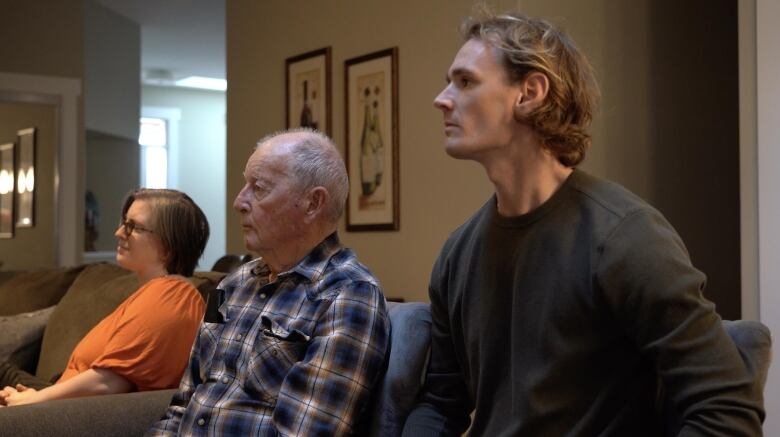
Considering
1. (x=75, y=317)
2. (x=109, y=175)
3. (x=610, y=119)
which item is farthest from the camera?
(x=109, y=175)

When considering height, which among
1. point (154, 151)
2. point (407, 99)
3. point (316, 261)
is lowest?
point (316, 261)

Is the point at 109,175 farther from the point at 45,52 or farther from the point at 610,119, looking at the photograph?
the point at 610,119

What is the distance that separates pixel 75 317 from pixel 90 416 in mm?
956

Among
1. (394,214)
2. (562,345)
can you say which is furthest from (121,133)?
(562,345)

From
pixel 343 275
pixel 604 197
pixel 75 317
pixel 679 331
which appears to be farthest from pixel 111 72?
pixel 679 331

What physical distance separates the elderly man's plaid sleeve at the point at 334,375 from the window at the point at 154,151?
35.1 ft

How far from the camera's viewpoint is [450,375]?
1563 millimetres

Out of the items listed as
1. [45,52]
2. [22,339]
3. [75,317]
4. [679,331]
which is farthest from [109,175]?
[679,331]

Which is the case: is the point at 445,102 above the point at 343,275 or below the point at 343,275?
above

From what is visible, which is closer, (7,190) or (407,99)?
(407,99)

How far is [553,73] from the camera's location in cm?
135

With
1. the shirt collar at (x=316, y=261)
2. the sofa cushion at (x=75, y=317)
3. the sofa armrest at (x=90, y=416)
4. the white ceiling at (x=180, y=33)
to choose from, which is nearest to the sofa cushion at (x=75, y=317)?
the sofa cushion at (x=75, y=317)

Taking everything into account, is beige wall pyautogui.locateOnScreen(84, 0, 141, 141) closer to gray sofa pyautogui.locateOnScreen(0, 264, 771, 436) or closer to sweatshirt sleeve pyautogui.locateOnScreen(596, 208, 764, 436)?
gray sofa pyautogui.locateOnScreen(0, 264, 771, 436)

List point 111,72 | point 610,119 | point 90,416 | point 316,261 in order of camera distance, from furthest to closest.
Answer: point 111,72
point 610,119
point 90,416
point 316,261
